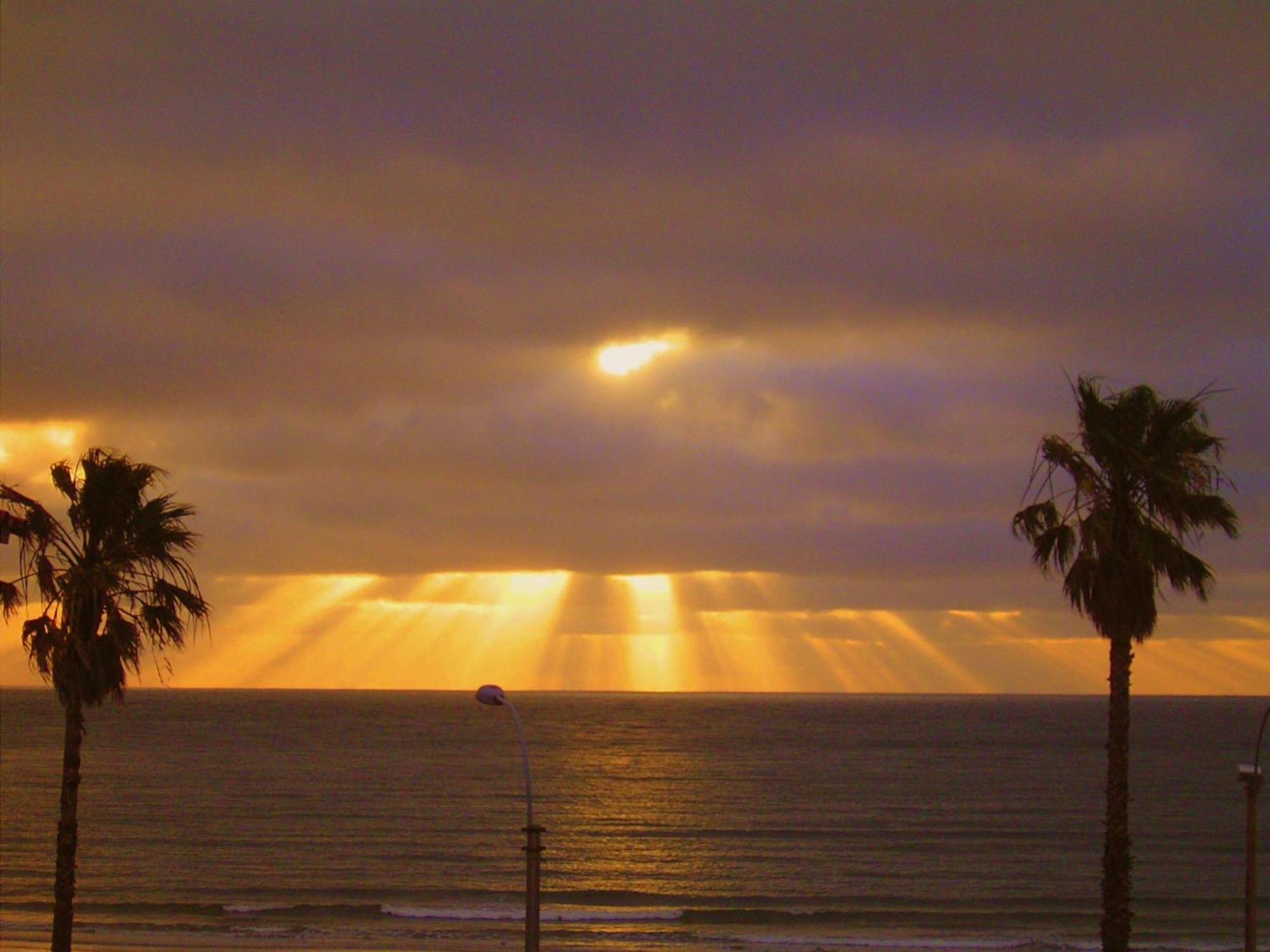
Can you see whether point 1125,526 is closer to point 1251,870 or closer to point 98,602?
point 1251,870

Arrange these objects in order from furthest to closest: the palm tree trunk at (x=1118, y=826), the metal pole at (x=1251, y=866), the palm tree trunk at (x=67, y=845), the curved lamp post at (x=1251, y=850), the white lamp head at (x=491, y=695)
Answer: the palm tree trunk at (x=1118, y=826)
the metal pole at (x=1251, y=866)
the curved lamp post at (x=1251, y=850)
the palm tree trunk at (x=67, y=845)
the white lamp head at (x=491, y=695)

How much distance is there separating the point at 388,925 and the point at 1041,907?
73.4 feet

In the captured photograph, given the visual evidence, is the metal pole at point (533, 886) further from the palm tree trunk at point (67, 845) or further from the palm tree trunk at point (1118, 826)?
the palm tree trunk at point (1118, 826)

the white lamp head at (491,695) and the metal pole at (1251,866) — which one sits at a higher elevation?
the white lamp head at (491,695)

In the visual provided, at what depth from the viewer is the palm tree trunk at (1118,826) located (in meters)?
21.8

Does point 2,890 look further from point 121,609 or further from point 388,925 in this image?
point 121,609

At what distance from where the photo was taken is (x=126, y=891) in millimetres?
44906

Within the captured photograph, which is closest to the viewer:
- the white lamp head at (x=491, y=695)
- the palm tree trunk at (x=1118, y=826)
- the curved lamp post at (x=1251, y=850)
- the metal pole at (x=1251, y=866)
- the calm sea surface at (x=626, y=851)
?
the white lamp head at (x=491, y=695)

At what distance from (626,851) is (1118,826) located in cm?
3748

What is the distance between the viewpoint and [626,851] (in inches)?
2224

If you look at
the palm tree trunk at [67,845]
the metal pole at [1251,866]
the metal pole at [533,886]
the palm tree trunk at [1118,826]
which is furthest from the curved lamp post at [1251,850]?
the palm tree trunk at [67,845]

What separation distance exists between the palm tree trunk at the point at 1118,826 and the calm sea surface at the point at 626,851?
598 inches

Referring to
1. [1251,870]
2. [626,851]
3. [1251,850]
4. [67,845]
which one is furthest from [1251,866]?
[626,851]

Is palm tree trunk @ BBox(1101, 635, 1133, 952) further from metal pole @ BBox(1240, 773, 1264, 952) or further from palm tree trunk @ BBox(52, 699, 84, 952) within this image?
palm tree trunk @ BBox(52, 699, 84, 952)
